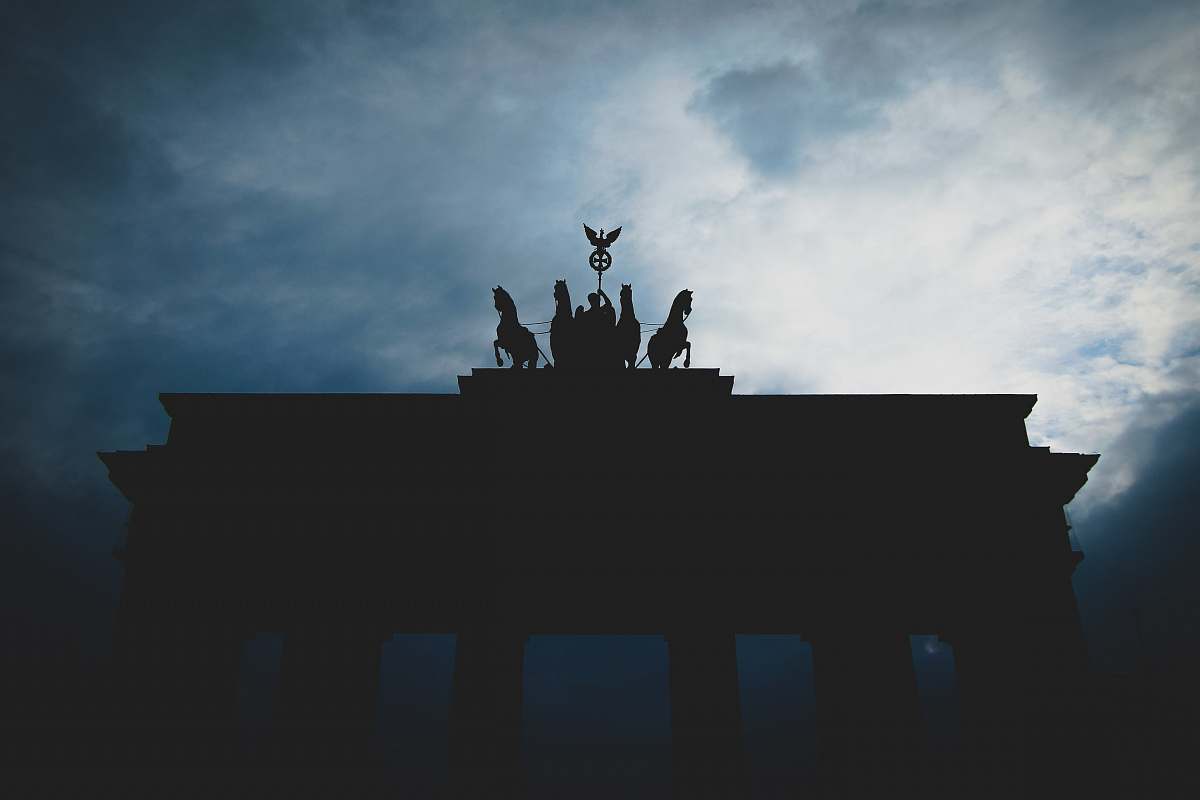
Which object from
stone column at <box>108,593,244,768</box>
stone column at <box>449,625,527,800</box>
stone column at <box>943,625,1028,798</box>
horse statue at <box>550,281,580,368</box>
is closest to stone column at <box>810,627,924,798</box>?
stone column at <box>943,625,1028,798</box>

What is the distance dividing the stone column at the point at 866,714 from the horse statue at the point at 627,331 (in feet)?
34.2

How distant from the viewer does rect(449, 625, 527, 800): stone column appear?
627 inches

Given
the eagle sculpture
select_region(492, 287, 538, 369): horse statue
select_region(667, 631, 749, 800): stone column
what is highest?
the eagle sculpture

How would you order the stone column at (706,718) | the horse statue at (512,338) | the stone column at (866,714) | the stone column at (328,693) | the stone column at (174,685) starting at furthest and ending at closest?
the horse statue at (512,338) < the stone column at (328,693) < the stone column at (174,685) < the stone column at (866,714) < the stone column at (706,718)

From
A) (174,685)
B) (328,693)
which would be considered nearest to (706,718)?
(328,693)

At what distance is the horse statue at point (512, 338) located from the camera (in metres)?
21.3

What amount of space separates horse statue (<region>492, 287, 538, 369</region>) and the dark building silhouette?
1.56 metres

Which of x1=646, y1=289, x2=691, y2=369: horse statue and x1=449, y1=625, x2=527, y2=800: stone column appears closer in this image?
x1=449, y1=625, x2=527, y2=800: stone column

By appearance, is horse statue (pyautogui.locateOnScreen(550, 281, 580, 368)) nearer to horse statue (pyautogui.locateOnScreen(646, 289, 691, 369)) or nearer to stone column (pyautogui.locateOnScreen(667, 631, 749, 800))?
horse statue (pyautogui.locateOnScreen(646, 289, 691, 369))

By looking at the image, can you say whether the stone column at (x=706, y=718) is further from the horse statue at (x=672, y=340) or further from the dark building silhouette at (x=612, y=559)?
the horse statue at (x=672, y=340)

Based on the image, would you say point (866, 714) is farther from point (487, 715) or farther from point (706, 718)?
point (487, 715)

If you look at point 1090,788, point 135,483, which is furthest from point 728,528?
point 135,483

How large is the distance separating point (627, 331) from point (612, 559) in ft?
25.8

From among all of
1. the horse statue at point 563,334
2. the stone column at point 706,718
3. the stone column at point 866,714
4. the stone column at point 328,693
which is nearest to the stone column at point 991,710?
the stone column at point 866,714
